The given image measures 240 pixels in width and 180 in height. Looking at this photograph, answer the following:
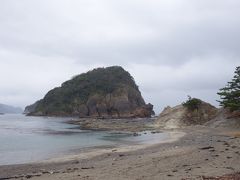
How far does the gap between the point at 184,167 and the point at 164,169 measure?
102 centimetres

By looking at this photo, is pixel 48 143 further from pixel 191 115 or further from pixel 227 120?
pixel 191 115

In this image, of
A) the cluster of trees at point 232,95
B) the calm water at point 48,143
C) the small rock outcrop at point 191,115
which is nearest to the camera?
the calm water at point 48,143

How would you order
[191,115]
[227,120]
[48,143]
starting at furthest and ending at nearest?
[191,115], [227,120], [48,143]

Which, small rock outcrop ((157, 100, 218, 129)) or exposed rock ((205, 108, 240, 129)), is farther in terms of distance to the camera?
small rock outcrop ((157, 100, 218, 129))

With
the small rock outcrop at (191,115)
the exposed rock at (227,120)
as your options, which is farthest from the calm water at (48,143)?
the small rock outcrop at (191,115)

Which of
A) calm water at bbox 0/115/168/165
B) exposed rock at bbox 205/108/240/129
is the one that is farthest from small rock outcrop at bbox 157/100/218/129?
calm water at bbox 0/115/168/165

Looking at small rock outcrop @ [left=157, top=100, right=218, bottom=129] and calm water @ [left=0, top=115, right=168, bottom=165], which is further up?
small rock outcrop @ [left=157, top=100, right=218, bottom=129]

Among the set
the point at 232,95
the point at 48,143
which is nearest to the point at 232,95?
the point at 232,95

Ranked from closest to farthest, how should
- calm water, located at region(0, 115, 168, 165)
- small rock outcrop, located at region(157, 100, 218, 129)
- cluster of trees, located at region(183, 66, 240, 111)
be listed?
1. calm water, located at region(0, 115, 168, 165)
2. cluster of trees, located at region(183, 66, 240, 111)
3. small rock outcrop, located at region(157, 100, 218, 129)

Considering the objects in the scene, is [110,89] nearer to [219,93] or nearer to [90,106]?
[90,106]

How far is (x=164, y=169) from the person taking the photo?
62.7ft

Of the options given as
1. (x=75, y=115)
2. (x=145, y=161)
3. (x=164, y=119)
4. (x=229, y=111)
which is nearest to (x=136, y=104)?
(x=75, y=115)

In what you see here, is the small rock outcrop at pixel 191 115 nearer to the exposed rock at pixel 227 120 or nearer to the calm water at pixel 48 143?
the exposed rock at pixel 227 120

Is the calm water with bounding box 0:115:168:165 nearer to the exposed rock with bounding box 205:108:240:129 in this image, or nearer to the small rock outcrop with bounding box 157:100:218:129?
the exposed rock with bounding box 205:108:240:129
